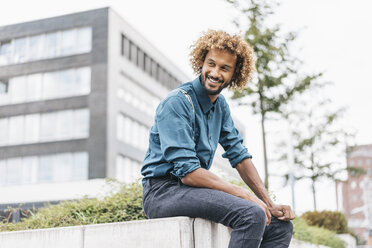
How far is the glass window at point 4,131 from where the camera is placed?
41312mm

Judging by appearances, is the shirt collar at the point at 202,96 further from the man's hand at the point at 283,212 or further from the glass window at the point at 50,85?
the glass window at the point at 50,85

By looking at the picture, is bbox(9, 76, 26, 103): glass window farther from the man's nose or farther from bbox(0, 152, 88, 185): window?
the man's nose

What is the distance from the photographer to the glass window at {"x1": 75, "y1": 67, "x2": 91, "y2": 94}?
4013 cm

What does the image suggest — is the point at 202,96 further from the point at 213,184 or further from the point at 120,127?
the point at 120,127

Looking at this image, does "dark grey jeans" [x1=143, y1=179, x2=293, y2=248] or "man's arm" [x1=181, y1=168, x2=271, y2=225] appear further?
"man's arm" [x1=181, y1=168, x2=271, y2=225]

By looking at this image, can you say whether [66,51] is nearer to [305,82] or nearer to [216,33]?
[305,82]

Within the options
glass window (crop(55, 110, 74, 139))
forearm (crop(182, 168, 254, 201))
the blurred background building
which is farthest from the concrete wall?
glass window (crop(55, 110, 74, 139))

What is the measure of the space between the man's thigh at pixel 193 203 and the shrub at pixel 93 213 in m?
2.26

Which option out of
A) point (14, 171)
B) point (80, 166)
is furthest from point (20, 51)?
point (80, 166)

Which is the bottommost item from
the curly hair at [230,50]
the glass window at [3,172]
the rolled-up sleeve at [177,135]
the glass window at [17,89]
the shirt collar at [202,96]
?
the rolled-up sleeve at [177,135]

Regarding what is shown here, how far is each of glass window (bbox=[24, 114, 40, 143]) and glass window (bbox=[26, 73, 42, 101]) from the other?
153 centimetres

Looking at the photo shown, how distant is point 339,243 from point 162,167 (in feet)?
31.6

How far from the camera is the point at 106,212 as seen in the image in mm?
6152

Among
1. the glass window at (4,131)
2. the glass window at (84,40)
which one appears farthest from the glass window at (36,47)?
the glass window at (4,131)
